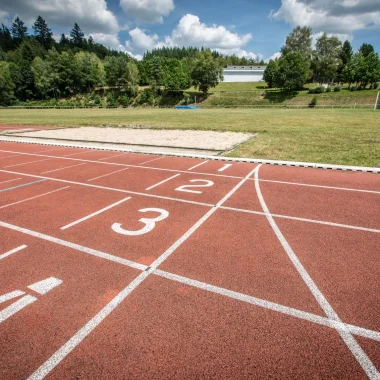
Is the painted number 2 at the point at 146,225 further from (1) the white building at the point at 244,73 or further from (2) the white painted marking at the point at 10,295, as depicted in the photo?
(1) the white building at the point at 244,73

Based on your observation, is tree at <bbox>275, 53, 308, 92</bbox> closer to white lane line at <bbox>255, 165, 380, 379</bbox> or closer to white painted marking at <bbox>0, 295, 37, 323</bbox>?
white lane line at <bbox>255, 165, 380, 379</bbox>

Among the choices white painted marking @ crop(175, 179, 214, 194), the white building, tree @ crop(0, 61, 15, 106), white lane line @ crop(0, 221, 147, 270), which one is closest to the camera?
white lane line @ crop(0, 221, 147, 270)

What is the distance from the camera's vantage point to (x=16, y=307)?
3941 mm

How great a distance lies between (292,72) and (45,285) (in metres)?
73.3

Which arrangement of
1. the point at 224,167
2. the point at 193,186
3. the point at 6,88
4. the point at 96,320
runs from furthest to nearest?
1. the point at 6,88
2. the point at 224,167
3. the point at 193,186
4. the point at 96,320

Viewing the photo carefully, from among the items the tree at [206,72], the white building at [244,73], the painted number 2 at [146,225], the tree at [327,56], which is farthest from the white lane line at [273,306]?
the white building at [244,73]

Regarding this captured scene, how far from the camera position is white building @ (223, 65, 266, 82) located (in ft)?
342

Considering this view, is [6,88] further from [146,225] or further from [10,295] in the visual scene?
[10,295]

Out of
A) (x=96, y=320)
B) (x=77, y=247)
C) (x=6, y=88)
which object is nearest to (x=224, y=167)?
(x=77, y=247)

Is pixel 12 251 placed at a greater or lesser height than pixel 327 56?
lesser

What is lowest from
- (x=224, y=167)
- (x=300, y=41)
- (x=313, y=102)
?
(x=224, y=167)

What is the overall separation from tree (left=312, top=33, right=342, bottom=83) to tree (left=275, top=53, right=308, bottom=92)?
11.1 m

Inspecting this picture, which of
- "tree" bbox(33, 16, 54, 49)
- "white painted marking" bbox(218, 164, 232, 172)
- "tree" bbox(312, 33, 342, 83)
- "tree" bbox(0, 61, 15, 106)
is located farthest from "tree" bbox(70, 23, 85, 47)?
"white painted marking" bbox(218, 164, 232, 172)

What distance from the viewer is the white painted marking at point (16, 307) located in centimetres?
380
